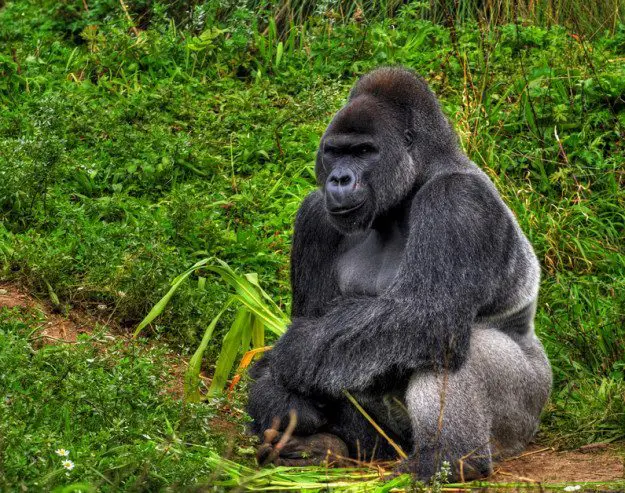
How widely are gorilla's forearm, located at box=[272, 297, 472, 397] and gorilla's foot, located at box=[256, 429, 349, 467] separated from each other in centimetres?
20

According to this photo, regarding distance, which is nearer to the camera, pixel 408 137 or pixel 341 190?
pixel 341 190

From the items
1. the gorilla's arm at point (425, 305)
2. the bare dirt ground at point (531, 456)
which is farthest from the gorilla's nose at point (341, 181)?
the bare dirt ground at point (531, 456)

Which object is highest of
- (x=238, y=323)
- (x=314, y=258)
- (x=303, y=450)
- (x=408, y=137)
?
(x=408, y=137)

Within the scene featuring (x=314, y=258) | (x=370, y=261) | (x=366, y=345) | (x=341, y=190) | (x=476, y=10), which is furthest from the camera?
(x=476, y=10)

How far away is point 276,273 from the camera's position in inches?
248

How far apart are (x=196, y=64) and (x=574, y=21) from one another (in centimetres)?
279

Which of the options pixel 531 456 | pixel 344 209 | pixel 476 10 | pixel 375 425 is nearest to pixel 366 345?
pixel 375 425

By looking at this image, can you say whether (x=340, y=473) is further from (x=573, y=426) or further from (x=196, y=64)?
(x=196, y=64)

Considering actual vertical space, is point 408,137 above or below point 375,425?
above

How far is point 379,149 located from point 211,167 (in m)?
2.83

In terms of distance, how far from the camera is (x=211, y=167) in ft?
23.0

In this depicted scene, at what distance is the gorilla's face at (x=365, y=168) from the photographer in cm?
429

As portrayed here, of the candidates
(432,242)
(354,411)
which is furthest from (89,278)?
(432,242)

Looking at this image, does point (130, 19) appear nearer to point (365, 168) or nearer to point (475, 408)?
point (365, 168)
